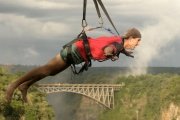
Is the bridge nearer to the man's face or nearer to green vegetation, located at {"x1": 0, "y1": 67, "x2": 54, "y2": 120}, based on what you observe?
green vegetation, located at {"x1": 0, "y1": 67, "x2": 54, "y2": 120}

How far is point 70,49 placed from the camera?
12461mm

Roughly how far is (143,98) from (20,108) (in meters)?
79.4

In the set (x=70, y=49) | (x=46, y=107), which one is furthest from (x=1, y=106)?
(x=70, y=49)

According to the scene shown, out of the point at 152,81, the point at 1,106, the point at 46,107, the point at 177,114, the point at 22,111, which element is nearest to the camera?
the point at 1,106

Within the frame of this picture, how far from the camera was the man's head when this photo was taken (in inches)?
489

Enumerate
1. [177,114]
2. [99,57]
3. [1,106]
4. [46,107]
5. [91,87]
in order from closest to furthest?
[99,57], [1,106], [46,107], [177,114], [91,87]

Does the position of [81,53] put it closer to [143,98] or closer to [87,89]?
[87,89]

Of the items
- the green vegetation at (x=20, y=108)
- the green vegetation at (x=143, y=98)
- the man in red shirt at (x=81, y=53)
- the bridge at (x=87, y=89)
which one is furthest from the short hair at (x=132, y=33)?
the bridge at (x=87, y=89)

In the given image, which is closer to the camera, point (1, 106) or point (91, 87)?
point (1, 106)

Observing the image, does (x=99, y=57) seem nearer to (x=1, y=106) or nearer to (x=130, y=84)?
(x=1, y=106)

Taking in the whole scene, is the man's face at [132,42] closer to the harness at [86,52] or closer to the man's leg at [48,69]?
the harness at [86,52]

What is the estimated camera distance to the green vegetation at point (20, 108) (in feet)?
298

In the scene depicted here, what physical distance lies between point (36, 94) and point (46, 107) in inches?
236

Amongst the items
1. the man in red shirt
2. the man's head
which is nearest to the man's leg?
the man in red shirt
